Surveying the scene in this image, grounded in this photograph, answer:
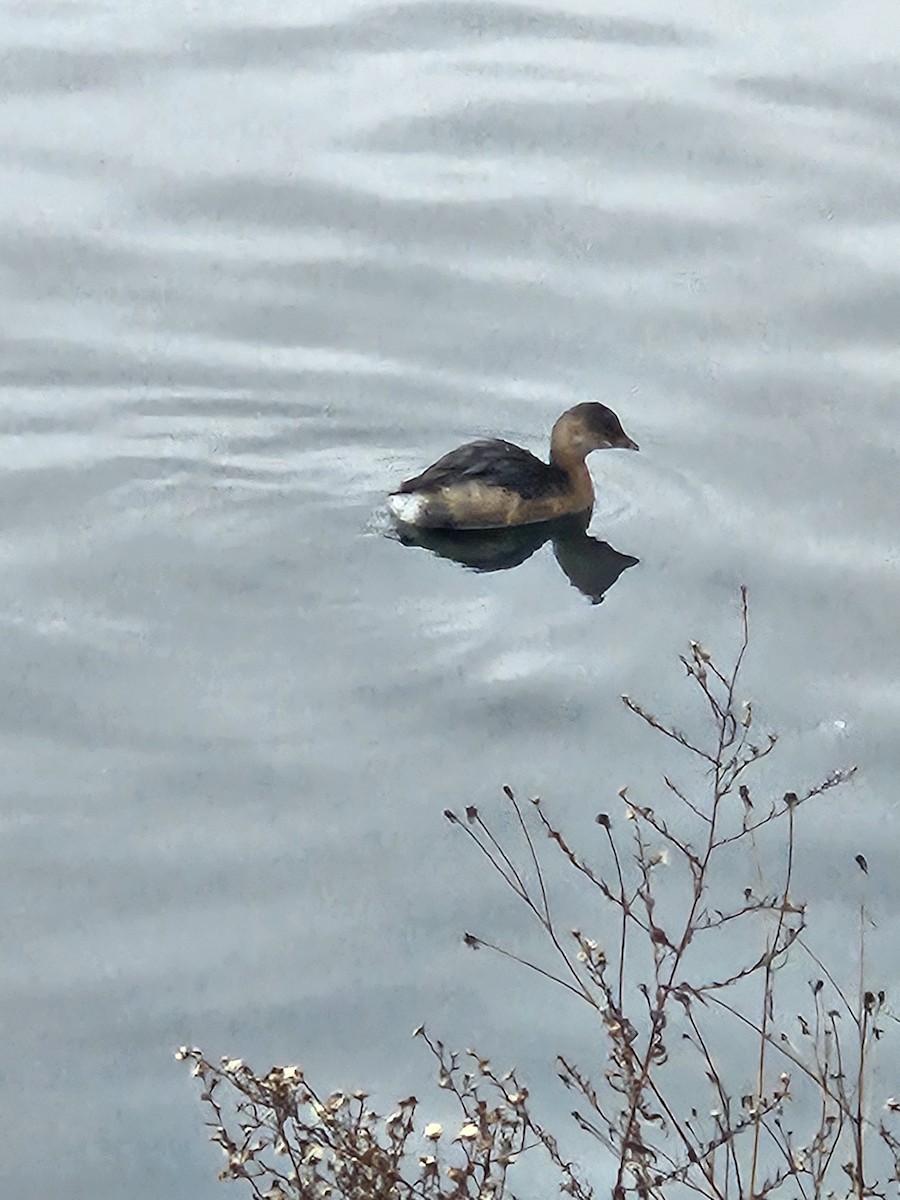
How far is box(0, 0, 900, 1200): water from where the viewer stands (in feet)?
15.4

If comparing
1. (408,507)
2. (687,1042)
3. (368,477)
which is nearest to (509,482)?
(408,507)

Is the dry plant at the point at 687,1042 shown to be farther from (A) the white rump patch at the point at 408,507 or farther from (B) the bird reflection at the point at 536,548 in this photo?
(A) the white rump patch at the point at 408,507

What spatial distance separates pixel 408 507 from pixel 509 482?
323 mm

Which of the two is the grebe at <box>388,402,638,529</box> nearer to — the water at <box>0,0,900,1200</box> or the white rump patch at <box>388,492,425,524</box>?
the white rump patch at <box>388,492,425,524</box>

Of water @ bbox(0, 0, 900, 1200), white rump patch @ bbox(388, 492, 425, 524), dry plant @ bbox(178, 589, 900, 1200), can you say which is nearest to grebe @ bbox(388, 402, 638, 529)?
white rump patch @ bbox(388, 492, 425, 524)

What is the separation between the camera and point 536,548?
253 inches

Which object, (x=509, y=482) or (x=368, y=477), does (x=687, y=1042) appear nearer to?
(x=509, y=482)

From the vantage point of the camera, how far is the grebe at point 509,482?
6.24 meters

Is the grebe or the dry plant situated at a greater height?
the grebe

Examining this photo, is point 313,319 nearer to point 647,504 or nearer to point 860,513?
point 647,504

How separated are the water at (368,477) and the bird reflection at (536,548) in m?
0.08

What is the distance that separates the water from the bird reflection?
0.08 m

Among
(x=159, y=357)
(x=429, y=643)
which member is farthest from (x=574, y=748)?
(x=159, y=357)

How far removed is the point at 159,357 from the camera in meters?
7.11
